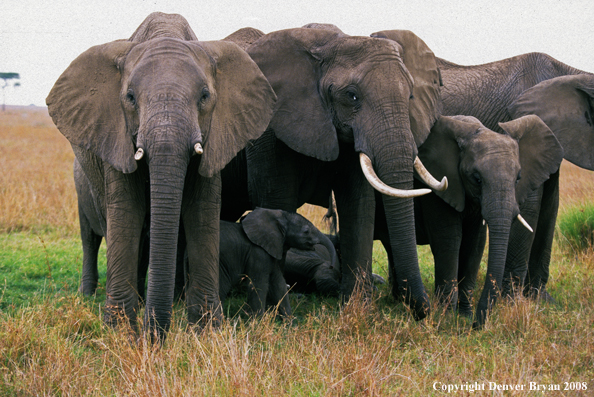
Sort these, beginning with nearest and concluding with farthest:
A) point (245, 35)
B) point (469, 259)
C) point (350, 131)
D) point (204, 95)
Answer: point (204, 95)
point (350, 131)
point (469, 259)
point (245, 35)

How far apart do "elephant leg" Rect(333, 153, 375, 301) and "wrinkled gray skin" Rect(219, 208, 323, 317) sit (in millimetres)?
342

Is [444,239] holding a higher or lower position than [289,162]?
lower

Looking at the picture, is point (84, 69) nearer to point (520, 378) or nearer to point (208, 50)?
point (208, 50)

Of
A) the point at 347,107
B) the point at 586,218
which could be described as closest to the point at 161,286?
the point at 347,107

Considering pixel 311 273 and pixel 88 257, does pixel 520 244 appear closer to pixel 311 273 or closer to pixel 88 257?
pixel 311 273

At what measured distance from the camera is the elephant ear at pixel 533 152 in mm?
5965

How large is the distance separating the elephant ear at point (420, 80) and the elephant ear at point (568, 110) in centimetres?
133

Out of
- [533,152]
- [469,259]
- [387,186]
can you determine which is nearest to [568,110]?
[533,152]

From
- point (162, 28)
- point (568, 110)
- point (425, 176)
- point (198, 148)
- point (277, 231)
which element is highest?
point (162, 28)

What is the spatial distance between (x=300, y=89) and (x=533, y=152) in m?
2.15

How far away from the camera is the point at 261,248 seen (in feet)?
18.8

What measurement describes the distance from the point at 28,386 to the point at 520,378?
265 centimetres

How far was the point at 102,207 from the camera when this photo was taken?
16.9ft

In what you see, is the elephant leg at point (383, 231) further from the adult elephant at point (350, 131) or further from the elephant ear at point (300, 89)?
the elephant ear at point (300, 89)
